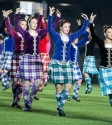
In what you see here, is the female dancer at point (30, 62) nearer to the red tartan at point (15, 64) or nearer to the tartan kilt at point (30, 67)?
the tartan kilt at point (30, 67)

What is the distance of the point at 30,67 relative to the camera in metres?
13.8

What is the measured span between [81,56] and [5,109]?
23.9 metres

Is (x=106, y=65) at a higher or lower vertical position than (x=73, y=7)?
lower

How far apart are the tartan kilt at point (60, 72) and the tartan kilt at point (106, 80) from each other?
829 millimetres

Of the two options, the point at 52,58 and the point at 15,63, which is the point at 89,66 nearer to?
the point at 15,63

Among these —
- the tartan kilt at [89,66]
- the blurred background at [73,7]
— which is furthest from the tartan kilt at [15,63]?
the blurred background at [73,7]

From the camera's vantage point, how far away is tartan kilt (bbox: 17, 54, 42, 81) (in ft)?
45.4

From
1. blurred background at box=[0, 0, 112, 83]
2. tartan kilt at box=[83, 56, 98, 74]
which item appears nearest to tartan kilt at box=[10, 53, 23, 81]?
tartan kilt at box=[83, 56, 98, 74]

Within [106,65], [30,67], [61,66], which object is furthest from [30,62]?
[106,65]

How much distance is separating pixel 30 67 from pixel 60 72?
915 millimetres

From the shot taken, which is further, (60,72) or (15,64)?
(15,64)

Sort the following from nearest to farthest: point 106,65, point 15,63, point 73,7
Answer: point 106,65
point 15,63
point 73,7

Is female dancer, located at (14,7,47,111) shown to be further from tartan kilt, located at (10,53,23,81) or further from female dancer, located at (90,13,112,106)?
female dancer, located at (90,13,112,106)

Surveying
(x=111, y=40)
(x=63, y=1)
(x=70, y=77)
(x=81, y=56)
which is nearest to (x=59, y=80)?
(x=70, y=77)
